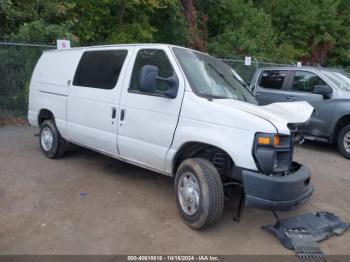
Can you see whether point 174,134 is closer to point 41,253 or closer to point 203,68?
point 203,68

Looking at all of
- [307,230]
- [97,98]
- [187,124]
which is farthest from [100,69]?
[307,230]

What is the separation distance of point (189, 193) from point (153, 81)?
1380 millimetres

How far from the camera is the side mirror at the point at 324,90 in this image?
778 cm

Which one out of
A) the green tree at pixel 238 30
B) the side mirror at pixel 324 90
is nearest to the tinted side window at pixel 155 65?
the side mirror at pixel 324 90

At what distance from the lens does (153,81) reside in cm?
417

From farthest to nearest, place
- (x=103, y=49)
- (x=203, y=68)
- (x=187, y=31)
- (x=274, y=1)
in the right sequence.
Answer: (x=274, y=1) → (x=187, y=31) → (x=103, y=49) → (x=203, y=68)

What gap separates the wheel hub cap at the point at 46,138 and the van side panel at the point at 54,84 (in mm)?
A: 287

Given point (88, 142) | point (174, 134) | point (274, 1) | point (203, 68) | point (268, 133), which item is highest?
point (274, 1)

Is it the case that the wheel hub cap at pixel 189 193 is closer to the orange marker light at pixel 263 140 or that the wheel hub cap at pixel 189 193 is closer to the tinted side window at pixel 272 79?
the orange marker light at pixel 263 140

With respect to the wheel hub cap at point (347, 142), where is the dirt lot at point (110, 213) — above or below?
below

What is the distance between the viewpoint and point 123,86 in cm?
493

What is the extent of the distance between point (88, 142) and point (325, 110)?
5.24m

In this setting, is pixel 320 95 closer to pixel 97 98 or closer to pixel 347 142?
pixel 347 142

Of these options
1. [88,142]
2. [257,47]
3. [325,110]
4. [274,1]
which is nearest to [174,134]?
[88,142]
